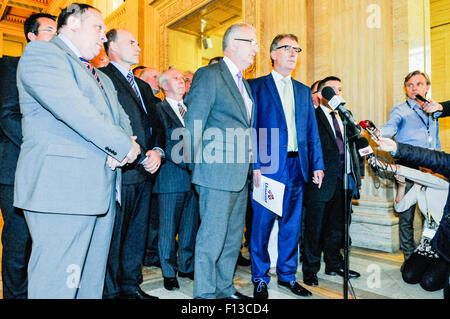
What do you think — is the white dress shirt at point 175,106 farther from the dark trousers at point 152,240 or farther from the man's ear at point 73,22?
the man's ear at point 73,22

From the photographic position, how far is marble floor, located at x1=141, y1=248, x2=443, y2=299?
86.7 inches

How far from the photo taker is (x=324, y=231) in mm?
2750

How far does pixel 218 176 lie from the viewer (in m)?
1.85

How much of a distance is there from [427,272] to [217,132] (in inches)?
80.9

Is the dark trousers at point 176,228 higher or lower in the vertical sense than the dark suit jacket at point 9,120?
lower

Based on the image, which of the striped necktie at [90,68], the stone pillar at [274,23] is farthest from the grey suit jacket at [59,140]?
the stone pillar at [274,23]

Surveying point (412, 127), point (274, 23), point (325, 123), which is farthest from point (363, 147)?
point (274, 23)

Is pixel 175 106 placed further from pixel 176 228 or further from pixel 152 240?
pixel 152 240

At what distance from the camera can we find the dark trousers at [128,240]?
6.30 feet

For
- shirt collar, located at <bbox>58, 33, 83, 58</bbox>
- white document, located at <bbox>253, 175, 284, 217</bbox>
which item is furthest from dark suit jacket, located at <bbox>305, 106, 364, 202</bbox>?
shirt collar, located at <bbox>58, 33, 83, 58</bbox>

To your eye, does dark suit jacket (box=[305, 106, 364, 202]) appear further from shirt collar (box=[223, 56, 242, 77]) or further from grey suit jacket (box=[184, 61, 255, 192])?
shirt collar (box=[223, 56, 242, 77])

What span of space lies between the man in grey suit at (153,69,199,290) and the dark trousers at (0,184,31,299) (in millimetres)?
941

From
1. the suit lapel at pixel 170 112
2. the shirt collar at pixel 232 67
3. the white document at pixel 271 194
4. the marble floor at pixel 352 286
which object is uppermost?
the shirt collar at pixel 232 67

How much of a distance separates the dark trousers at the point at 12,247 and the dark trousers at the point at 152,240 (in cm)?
127
